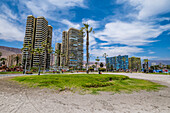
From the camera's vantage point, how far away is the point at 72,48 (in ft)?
503

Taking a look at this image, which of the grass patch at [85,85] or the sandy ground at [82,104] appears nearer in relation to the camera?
the sandy ground at [82,104]

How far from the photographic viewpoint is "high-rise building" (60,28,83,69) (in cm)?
14984

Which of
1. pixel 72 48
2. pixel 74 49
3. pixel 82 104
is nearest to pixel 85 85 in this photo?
pixel 82 104

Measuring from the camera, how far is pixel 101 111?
15.0 feet

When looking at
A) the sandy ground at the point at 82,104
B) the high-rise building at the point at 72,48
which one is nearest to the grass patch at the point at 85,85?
the sandy ground at the point at 82,104

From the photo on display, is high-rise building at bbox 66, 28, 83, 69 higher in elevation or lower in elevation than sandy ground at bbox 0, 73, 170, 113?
higher

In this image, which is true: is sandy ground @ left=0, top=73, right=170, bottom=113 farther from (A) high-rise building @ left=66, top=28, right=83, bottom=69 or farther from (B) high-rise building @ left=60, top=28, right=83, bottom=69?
(A) high-rise building @ left=66, top=28, right=83, bottom=69

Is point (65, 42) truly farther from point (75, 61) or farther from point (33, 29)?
point (33, 29)

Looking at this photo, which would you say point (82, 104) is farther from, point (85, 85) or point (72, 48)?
point (72, 48)

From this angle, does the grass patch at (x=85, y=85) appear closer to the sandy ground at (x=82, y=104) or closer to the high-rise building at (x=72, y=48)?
the sandy ground at (x=82, y=104)

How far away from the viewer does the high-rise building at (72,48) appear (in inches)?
5899

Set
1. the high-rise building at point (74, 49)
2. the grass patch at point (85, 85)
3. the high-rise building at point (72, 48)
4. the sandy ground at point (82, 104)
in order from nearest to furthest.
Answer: the sandy ground at point (82, 104) < the grass patch at point (85, 85) < the high-rise building at point (74, 49) < the high-rise building at point (72, 48)

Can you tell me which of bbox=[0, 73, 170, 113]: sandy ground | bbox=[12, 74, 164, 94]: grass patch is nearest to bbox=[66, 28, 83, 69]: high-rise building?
bbox=[12, 74, 164, 94]: grass patch

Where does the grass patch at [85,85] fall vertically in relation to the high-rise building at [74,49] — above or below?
below
